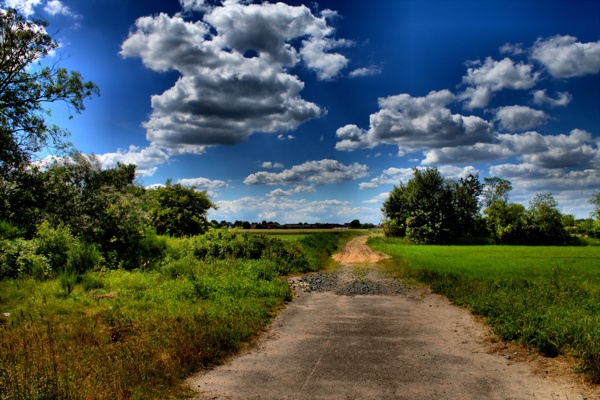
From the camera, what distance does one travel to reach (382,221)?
221 feet

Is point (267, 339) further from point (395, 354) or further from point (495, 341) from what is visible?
point (495, 341)

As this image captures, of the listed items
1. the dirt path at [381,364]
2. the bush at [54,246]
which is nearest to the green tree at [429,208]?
the dirt path at [381,364]

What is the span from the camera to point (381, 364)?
7875 mm

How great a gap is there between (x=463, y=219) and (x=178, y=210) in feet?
163

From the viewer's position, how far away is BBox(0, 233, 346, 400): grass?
657 centimetres

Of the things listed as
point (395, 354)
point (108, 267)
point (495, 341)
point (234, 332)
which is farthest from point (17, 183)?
point (495, 341)

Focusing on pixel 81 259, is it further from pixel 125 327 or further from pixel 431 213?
pixel 431 213

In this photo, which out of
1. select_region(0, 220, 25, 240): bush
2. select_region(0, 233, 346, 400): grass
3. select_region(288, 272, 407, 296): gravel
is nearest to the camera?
select_region(0, 233, 346, 400): grass

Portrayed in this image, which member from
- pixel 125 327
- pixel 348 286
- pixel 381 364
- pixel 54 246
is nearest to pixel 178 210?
pixel 54 246

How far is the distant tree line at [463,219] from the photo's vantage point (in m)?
53.1

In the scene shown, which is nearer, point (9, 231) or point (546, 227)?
point (9, 231)

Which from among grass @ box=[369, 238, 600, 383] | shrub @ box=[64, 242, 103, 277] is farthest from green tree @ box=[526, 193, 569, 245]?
shrub @ box=[64, 242, 103, 277]

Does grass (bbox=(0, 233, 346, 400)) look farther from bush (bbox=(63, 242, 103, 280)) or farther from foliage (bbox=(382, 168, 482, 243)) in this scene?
foliage (bbox=(382, 168, 482, 243))

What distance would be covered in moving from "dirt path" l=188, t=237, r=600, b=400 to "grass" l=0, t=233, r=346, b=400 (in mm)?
794
